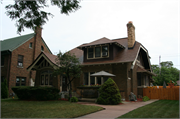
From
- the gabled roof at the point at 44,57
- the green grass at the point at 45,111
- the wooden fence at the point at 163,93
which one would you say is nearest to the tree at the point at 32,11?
the green grass at the point at 45,111

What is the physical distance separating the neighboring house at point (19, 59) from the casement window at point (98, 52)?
937 cm

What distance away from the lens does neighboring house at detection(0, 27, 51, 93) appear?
2141 centimetres

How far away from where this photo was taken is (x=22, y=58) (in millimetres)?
23156

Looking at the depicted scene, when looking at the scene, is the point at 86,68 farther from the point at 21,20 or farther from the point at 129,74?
the point at 21,20

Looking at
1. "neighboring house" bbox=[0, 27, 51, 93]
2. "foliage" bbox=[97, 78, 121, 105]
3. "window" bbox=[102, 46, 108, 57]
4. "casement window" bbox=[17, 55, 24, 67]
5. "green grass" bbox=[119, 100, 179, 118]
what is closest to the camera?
"green grass" bbox=[119, 100, 179, 118]

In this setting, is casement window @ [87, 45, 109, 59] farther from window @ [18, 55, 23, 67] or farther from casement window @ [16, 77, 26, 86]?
casement window @ [16, 77, 26, 86]

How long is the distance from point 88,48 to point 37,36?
1047 cm

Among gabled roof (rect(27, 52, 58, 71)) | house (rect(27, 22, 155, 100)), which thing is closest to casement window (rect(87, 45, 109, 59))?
house (rect(27, 22, 155, 100))

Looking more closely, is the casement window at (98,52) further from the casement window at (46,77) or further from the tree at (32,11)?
the tree at (32,11)

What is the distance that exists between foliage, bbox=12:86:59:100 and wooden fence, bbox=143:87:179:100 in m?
10.2

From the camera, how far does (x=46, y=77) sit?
1938 centimetres

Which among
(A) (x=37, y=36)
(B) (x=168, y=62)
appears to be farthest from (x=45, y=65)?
(B) (x=168, y=62)

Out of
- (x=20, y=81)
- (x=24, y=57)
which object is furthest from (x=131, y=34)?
(x=20, y=81)

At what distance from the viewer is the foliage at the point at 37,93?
580 inches
